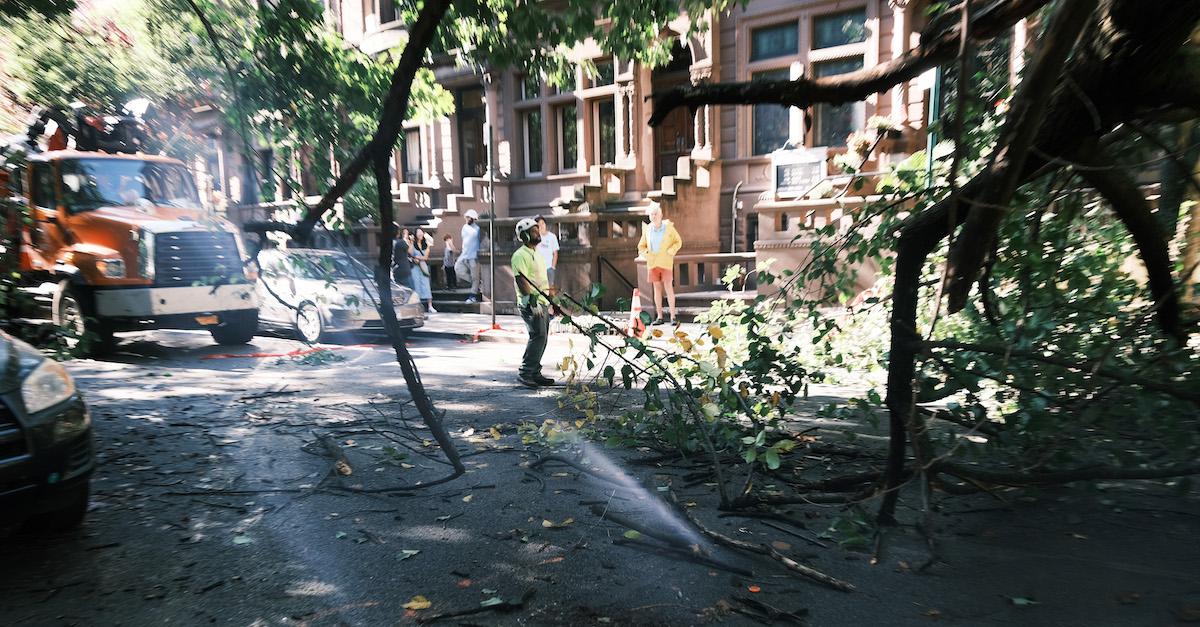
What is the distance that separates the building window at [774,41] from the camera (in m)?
18.0

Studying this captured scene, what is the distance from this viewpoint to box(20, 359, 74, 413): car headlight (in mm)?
3992

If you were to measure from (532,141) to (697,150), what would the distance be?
6.66 metres

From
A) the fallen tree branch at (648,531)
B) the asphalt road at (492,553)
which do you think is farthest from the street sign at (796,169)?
the fallen tree branch at (648,531)

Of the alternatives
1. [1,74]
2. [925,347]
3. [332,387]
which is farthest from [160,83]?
[925,347]

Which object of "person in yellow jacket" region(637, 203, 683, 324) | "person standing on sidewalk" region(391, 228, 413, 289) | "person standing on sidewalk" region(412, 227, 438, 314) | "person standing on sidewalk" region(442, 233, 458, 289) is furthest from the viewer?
"person standing on sidewalk" region(442, 233, 458, 289)

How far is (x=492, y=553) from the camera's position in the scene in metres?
4.08

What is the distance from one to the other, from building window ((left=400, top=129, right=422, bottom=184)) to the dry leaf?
24.6 metres

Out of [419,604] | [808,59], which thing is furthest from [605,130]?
[419,604]

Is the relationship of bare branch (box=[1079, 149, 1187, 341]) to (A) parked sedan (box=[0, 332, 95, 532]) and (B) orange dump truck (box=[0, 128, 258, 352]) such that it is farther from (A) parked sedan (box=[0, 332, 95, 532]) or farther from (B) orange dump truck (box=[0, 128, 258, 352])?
(B) orange dump truck (box=[0, 128, 258, 352])

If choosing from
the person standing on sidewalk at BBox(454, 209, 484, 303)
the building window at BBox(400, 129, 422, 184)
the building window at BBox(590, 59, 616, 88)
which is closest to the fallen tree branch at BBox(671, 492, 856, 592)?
the person standing on sidewalk at BBox(454, 209, 484, 303)

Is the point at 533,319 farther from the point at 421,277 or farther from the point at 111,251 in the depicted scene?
the point at 421,277

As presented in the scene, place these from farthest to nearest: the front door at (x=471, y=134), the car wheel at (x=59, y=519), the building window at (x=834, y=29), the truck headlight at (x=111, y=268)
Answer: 1. the front door at (x=471, y=134)
2. the building window at (x=834, y=29)
3. the truck headlight at (x=111, y=268)
4. the car wheel at (x=59, y=519)

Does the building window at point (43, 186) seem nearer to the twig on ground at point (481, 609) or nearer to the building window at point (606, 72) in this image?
the twig on ground at point (481, 609)

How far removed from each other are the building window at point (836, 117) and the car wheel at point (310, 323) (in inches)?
452
